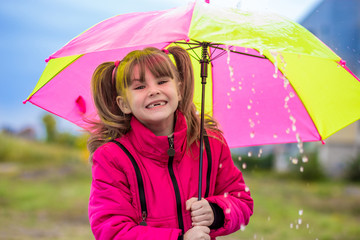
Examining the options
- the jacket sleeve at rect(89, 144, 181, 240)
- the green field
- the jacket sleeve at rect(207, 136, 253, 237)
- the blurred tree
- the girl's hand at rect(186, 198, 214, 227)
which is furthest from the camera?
the blurred tree

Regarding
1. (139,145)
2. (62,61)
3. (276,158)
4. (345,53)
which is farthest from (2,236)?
(276,158)

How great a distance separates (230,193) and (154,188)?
1.39 feet

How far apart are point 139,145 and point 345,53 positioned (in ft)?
4.20

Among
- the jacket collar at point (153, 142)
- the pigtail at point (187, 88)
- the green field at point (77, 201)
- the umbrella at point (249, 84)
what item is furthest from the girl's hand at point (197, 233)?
the green field at point (77, 201)

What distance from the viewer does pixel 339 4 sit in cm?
1023

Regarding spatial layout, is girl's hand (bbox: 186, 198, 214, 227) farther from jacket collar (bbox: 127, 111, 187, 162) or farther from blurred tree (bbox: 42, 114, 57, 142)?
blurred tree (bbox: 42, 114, 57, 142)

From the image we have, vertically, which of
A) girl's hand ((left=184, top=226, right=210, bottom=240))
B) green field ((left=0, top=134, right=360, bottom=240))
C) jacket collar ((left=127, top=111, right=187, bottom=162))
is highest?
jacket collar ((left=127, top=111, right=187, bottom=162))

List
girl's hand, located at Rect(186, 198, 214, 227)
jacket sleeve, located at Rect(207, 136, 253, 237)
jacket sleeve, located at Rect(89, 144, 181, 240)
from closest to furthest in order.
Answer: jacket sleeve, located at Rect(89, 144, 181, 240), girl's hand, located at Rect(186, 198, 214, 227), jacket sleeve, located at Rect(207, 136, 253, 237)

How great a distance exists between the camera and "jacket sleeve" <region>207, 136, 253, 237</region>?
212 centimetres

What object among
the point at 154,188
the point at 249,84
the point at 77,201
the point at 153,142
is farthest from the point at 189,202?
the point at 77,201

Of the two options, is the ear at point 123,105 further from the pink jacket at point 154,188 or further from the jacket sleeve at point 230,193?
the jacket sleeve at point 230,193

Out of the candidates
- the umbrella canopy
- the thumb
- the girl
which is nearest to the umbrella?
the umbrella canopy

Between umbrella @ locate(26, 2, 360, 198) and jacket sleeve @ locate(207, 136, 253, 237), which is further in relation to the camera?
jacket sleeve @ locate(207, 136, 253, 237)

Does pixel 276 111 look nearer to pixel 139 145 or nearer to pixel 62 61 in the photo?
pixel 139 145
